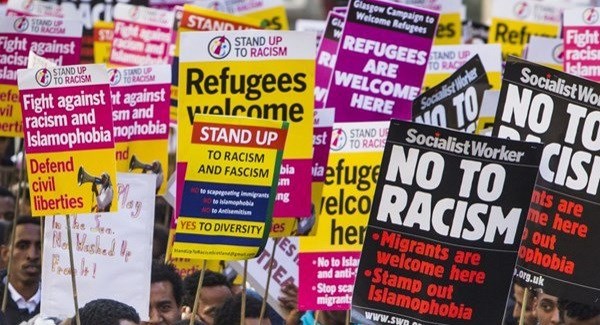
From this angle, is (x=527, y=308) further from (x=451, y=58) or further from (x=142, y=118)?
(x=451, y=58)

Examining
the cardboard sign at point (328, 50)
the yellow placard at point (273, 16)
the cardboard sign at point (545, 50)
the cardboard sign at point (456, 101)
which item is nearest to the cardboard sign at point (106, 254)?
the cardboard sign at point (456, 101)

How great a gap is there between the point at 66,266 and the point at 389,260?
9.32ft

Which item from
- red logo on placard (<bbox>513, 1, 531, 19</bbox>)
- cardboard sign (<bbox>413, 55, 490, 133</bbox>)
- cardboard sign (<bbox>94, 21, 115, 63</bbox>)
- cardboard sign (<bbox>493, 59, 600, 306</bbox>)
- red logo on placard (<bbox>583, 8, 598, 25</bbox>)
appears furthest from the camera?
red logo on placard (<bbox>513, 1, 531, 19</bbox>)

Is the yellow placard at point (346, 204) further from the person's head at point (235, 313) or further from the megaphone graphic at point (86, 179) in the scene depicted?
the megaphone graphic at point (86, 179)

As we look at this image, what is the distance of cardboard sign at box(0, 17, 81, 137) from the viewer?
47.5 ft

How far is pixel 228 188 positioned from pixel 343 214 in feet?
6.20

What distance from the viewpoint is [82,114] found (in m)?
11.2

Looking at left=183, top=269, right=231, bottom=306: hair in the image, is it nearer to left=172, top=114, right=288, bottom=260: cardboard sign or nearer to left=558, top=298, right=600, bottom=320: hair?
left=172, top=114, right=288, bottom=260: cardboard sign

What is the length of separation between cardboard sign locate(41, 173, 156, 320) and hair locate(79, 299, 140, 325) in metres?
0.99

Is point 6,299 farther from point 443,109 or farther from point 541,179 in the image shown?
point 541,179

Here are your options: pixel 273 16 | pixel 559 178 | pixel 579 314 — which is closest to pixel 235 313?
pixel 579 314

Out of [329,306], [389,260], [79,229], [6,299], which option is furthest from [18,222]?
[389,260]

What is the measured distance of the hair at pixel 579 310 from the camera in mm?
11344

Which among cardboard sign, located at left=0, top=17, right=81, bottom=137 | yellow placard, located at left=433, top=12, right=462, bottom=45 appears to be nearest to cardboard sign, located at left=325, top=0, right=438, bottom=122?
cardboard sign, located at left=0, top=17, right=81, bottom=137
